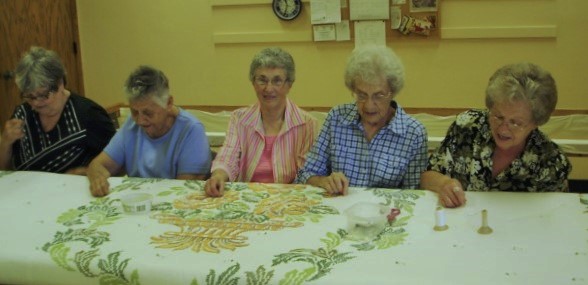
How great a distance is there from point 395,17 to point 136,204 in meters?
2.50

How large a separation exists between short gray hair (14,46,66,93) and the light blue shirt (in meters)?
0.36

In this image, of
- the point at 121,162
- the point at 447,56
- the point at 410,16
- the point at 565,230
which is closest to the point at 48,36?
the point at 121,162

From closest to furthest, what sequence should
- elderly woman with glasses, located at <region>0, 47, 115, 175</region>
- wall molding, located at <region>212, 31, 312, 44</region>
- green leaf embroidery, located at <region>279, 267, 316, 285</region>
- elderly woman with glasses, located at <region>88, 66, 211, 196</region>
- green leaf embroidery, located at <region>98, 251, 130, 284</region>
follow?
green leaf embroidery, located at <region>279, 267, 316, 285</region>, green leaf embroidery, located at <region>98, 251, 130, 284</region>, elderly woman with glasses, located at <region>88, 66, 211, 196</region>, elderly woman with glasses, located at <region>0, 47, 115, 175</region>, wall molding, located at <region>212, 31, 312, 44</region>

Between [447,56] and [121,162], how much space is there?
2307 mm

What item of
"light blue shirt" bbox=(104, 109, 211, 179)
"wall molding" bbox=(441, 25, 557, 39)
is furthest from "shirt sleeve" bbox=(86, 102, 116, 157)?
"wall molding" bbox=(441, 25, 557, 39)

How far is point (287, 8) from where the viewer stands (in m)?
3.87

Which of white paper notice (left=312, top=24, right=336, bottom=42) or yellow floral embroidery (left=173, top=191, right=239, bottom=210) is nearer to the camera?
yellow floral embroidery (left=173, top=191, right=239, bottom=210)

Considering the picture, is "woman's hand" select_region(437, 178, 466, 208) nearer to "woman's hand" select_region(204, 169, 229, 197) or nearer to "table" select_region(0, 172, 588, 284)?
"table" select_region(0, 172, 588, 284)

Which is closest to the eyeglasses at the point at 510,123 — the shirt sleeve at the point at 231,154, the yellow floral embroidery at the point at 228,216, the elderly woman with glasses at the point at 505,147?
the elderly woman with glasses at the point at 505,147

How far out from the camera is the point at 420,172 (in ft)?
6.67

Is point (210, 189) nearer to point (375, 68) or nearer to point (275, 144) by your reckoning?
point (275, 144)

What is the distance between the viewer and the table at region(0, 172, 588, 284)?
4.27ft

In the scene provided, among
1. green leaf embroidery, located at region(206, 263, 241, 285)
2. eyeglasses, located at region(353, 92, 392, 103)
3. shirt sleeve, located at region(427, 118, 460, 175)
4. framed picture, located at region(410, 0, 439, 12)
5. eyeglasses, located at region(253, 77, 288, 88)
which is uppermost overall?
framed picture, located at region(410, 0, 439, 12)

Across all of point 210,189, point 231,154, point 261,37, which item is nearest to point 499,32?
point 261,37
